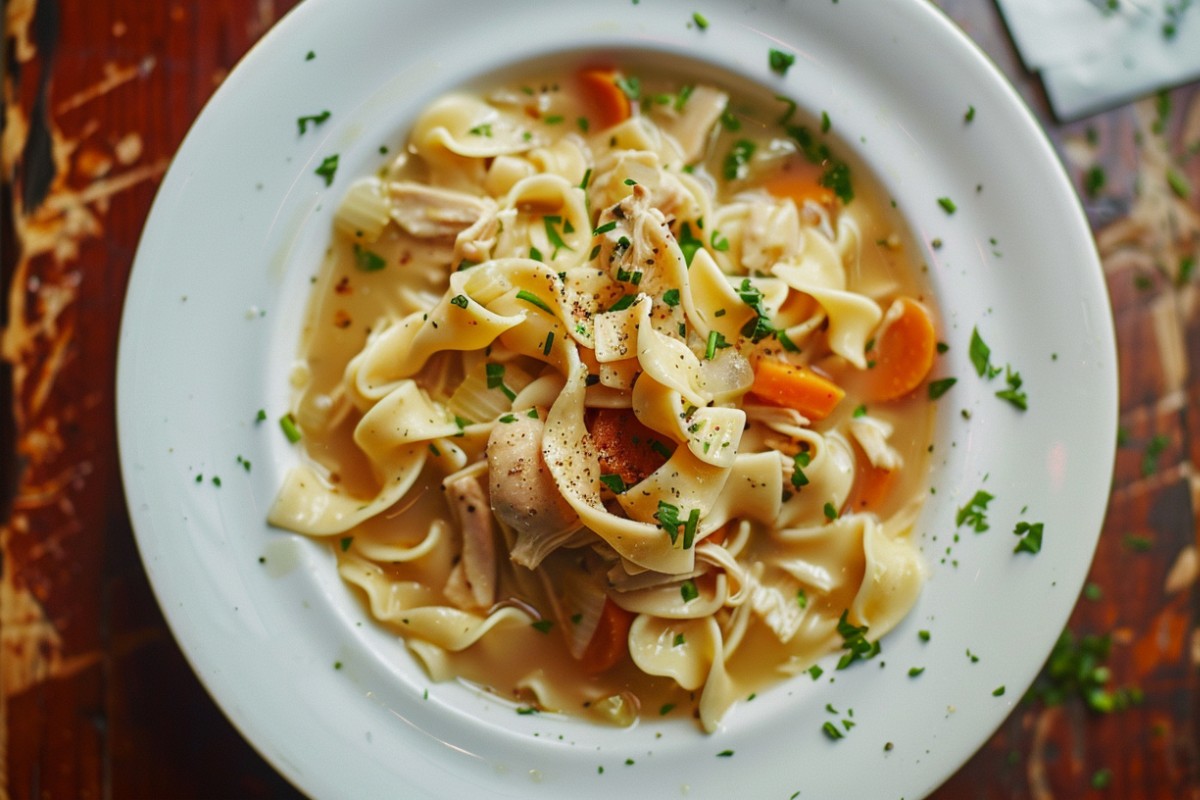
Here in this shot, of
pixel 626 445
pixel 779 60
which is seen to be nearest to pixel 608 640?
pixel 626 445

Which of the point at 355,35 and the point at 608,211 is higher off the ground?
the point at 355,35

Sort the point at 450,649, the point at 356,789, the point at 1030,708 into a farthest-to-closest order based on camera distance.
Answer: the point at 1030,708 → the point at 450,649 → the point at 356,789

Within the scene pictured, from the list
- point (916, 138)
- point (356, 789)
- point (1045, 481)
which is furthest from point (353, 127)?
point (1045, 481)

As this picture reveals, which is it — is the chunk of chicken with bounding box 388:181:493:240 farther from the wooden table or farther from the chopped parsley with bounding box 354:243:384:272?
the wooden table

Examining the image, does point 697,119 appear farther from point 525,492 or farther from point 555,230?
point 525,492

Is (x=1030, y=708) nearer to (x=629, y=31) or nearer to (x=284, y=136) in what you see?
(x=629, y=31)

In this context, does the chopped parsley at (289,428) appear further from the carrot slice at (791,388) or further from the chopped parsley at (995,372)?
the chopped parsley at (995,372)

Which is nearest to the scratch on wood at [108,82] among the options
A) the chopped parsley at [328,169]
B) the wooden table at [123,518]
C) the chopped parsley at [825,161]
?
the wooden table at [123,518]
